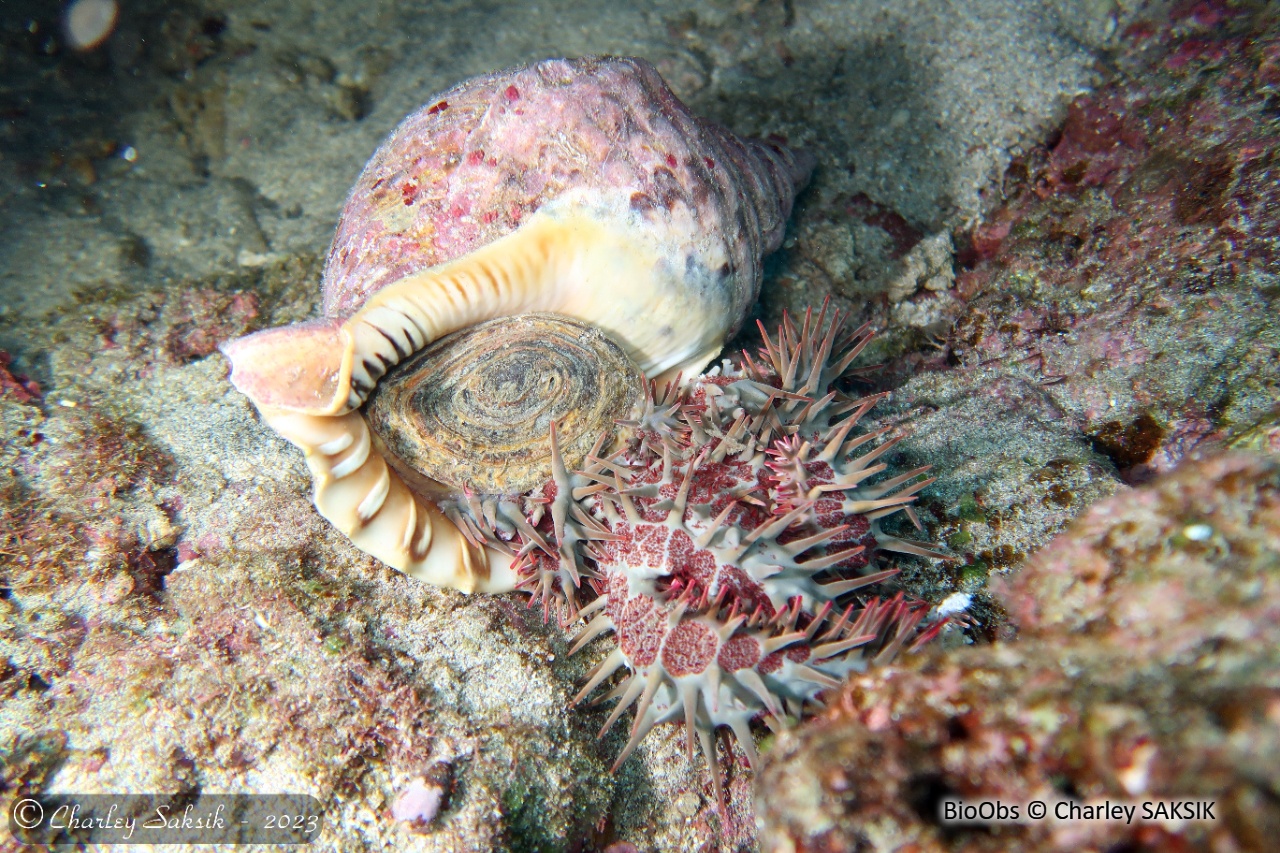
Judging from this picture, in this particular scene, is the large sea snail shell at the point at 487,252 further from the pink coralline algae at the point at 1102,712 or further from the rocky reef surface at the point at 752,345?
the pink coralline algae at the point at 1102,712

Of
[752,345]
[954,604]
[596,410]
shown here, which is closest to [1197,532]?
[954,604]

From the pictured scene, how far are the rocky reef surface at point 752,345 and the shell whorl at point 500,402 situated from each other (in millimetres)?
601

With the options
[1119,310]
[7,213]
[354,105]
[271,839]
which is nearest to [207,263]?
[7,213]

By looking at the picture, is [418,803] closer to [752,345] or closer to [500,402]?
[500,402]

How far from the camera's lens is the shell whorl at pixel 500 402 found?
2.81 m

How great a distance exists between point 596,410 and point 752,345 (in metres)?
1.72

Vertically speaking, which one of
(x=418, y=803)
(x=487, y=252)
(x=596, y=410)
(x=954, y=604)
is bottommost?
(x=418, y=803)

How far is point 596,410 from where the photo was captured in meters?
3.02

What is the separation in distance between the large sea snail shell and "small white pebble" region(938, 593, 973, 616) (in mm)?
1713

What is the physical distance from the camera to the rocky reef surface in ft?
4.63

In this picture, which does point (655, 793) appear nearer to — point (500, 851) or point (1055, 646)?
point (500, 851)

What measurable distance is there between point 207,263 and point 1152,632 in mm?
6392

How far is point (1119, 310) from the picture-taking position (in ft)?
11.8

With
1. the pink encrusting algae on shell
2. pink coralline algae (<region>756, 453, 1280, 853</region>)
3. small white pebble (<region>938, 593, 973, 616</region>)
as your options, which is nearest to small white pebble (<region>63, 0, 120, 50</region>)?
the pink encrusting algae on shell
